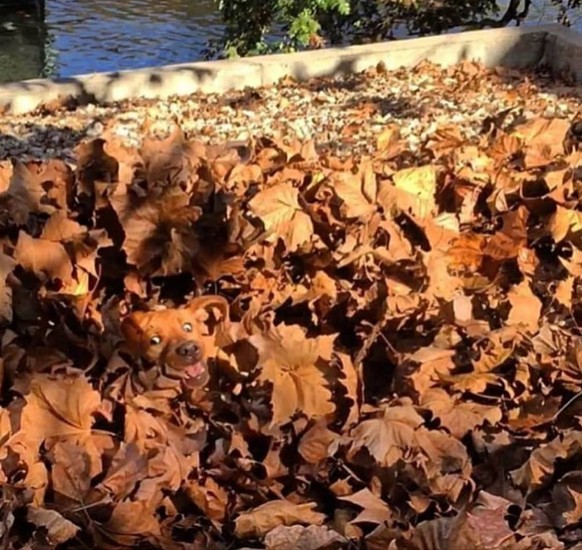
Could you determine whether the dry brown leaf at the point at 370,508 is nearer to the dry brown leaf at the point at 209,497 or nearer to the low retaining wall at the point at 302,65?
the dry brown leaf at the point at 209,497

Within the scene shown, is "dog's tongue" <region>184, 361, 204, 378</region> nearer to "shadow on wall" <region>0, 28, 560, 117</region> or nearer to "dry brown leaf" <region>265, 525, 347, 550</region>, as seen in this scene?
"dry brown leaf" <region>265, 525, 347, 550</region>

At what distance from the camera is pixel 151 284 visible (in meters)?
1.99

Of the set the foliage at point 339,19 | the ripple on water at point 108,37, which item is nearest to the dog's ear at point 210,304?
the foliage at point 339,19

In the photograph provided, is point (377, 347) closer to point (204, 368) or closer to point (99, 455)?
point (204, 368)

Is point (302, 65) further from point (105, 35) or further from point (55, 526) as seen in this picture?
point (105, 35)

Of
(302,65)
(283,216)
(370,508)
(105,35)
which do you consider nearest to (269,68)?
(302,65)

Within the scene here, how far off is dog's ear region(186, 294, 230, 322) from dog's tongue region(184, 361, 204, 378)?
12 centimetres

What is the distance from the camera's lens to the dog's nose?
177cm

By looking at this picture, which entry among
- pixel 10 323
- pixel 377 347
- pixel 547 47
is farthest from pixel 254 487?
pixel 547 47

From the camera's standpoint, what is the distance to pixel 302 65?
6.94 metres

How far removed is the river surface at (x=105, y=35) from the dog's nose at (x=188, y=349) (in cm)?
1086

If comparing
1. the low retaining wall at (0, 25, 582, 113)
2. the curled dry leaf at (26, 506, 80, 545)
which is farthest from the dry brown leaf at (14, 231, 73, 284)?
the low retaining wall at (0, 25, 582, 113)

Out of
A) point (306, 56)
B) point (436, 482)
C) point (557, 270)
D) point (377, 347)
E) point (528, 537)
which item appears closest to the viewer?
point (528, 537)

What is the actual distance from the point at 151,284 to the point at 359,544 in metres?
0.69
